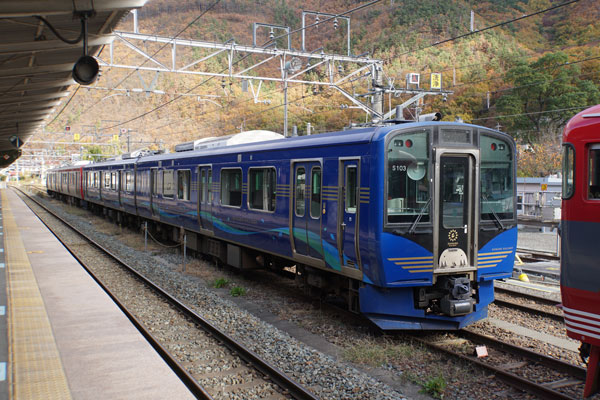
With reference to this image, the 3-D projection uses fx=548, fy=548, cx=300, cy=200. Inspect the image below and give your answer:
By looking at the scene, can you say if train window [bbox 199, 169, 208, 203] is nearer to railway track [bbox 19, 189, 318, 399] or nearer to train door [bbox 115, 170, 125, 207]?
railway track [bbox 19, 189, 318, 399]

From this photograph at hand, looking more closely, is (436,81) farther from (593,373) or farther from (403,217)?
(593,373)

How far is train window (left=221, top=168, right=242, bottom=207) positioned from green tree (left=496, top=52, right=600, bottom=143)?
3859cm

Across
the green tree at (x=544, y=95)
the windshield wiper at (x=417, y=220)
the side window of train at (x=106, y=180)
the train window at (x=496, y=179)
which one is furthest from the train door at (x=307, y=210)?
the green tree at (x=544, y=95)

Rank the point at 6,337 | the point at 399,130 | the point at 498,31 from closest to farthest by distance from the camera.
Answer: the point at 6,337, the point at 399,130, the point at 498,31

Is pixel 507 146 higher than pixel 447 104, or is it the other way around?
pixel 447 104

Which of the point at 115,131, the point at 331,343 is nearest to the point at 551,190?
the point at 331,343

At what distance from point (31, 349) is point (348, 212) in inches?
170

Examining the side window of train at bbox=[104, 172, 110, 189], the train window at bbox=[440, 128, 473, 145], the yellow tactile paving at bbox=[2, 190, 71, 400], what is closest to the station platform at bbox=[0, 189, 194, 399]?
the yellow tactile paving at bbox=[2, 190, 71, 400]

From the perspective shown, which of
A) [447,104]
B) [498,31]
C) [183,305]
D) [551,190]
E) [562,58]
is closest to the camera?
[183,305]

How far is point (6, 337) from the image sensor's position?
6.12m

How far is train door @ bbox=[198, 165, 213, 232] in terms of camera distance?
13094 millimetres

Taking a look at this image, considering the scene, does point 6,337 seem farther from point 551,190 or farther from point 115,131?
point 115,131

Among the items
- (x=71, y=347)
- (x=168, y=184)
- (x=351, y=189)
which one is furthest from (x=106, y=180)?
(x=71, y=347)

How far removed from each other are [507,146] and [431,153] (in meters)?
1.46
